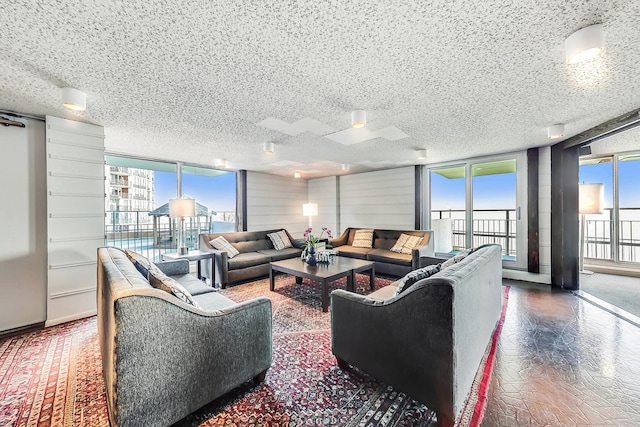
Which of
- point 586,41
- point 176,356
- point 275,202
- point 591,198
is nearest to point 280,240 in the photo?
point 275,202

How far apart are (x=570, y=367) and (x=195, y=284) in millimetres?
3407

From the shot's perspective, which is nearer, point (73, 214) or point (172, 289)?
point (172, 289)

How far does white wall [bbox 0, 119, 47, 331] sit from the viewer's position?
8.43 ft

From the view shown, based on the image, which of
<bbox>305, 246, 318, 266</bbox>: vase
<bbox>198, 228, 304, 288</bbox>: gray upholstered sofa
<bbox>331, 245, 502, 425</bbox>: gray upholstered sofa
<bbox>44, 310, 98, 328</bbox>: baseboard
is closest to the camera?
<bbox>331, 245, 502, 425</bbox>: gray upholstered sofa

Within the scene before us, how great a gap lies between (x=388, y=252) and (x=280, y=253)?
2.12 m

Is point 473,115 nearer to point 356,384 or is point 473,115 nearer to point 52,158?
point 356,384

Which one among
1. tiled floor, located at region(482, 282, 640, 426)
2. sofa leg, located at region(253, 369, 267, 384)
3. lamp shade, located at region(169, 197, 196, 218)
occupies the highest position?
lamp shade, located at region(169, 197, 196, 218)

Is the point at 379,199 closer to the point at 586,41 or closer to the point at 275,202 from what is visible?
the point at 275,202

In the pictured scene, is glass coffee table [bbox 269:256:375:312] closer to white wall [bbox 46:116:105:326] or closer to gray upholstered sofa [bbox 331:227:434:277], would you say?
gray upholstered sofa [bbox 331:227:434:277]

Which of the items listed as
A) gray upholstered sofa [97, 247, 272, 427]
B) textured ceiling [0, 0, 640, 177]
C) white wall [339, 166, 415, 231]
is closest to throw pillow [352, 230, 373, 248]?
white wall [339, 166, 415, 231]

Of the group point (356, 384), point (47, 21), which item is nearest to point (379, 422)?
point (356, 384)

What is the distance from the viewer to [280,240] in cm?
544

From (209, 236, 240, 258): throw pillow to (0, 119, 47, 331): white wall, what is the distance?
2070mm

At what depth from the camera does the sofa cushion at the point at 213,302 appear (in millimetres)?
2057
